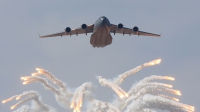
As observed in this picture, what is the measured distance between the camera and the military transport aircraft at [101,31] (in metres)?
47.8

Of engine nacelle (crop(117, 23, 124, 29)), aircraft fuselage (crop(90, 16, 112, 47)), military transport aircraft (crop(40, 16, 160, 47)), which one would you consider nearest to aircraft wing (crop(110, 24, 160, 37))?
military transport aircraft (crop(40, 16, 160, 47))

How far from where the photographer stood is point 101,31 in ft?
159

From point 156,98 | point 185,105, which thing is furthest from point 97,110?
point 185,105

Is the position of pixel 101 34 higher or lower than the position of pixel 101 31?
lower

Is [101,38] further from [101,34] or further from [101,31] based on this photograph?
[101,31]

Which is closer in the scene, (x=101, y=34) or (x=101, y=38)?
(x=101, y=34)

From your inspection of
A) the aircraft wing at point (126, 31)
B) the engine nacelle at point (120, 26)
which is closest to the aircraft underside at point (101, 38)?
the engine nacelle at point (120, 26)

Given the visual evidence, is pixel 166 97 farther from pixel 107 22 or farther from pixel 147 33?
pixel 107 22

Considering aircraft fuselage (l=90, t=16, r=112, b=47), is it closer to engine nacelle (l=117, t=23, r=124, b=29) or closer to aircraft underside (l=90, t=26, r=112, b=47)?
aircraft underside (l=90, t=26, r=112, b=47)

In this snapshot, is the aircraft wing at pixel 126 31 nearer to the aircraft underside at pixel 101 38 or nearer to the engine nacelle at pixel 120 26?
the engine nacelle at pixel 120 26

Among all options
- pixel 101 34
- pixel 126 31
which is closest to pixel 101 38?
pixel 101 34

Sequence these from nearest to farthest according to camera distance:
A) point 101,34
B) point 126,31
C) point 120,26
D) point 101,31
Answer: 1. point 101,31
2. point 101,34
3. point 120,26
4. point 126,31

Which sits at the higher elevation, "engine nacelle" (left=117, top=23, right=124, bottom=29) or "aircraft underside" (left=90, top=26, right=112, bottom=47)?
"engine nacelle" (left=117, top=23, right=124, bottom=29)

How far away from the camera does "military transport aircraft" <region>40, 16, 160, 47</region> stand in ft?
157
